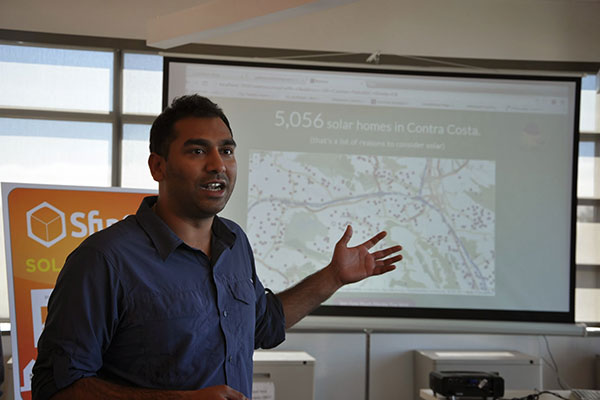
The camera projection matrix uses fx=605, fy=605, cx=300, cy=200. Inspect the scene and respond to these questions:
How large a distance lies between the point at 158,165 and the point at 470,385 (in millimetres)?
1908

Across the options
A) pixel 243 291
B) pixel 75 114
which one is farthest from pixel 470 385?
pixel 75 114

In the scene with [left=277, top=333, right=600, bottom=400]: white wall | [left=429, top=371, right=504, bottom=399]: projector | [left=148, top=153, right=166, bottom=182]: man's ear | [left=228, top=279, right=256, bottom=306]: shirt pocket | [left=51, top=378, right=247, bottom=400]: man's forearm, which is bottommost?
[left=277, top=333, right=600, bottom=400]: white wall

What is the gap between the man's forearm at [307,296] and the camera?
76.5 inches

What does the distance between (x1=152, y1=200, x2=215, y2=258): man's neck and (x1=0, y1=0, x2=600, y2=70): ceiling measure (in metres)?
3.04

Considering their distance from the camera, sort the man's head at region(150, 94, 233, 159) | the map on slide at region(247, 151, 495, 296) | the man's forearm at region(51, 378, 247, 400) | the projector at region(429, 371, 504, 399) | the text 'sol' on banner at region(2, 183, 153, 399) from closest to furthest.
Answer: the man's forearm at region(51, 378, 247, 400) → the man's head at region(150, 94, 233, 159) → the text 'sol' on banner at region(2, 183, 153, 399) → the projector at region(429, 371, 504, 399) → the map on slide at region(247, 151, 495, 296)

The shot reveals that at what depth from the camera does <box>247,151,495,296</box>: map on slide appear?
421 centimetres

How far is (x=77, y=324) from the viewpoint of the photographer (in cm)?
133

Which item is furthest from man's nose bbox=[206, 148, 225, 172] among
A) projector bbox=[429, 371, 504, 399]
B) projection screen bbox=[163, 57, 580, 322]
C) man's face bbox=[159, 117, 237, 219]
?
projection screen bbox=[163, 57, 580, 322]

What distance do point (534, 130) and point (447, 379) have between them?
2312 millimetres

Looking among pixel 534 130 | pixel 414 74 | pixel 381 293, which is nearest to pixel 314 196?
pixel 381 293

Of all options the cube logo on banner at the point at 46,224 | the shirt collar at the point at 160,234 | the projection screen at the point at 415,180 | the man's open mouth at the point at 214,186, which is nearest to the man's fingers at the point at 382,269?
the shirt collar at the point at 160,234

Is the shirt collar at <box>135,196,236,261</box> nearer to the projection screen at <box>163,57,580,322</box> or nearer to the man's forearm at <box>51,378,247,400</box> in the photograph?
the man's forearm at <box>51,378,247,400</box>

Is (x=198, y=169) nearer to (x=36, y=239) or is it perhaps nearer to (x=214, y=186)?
(x=214, y=186)

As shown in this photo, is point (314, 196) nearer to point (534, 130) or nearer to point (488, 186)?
point (488, 186)
